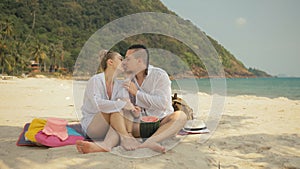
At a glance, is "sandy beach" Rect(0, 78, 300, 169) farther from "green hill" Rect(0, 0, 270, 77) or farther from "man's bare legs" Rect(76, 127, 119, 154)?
"green hill" Rect(0, 0, 270, 77)

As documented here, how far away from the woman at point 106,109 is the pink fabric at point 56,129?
1.03ft

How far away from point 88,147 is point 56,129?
2.47 feet

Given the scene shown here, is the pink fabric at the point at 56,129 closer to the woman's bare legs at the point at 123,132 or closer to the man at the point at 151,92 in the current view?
the woman's bare legs at the point at 123,132

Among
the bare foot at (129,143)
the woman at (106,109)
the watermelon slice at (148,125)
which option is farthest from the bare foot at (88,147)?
the watermelon slice at (148,125)

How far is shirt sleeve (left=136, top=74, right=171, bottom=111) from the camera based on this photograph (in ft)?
10.4

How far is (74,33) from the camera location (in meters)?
50.8

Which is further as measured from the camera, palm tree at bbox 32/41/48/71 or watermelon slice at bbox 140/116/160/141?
palm tree at bbox 32/41/48/71

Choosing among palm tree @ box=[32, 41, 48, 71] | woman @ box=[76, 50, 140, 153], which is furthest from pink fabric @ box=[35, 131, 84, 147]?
palm tree @ box=[32, 41, 48, 71]

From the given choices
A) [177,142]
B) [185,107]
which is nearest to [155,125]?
[177,142]

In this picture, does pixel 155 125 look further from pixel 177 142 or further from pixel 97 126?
pixel 97 126

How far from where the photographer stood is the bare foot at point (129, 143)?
302 centimetres

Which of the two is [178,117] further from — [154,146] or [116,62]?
[116,62]

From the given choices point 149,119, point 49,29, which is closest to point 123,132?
point 149,119

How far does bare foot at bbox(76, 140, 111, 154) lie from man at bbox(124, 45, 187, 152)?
49 cm
